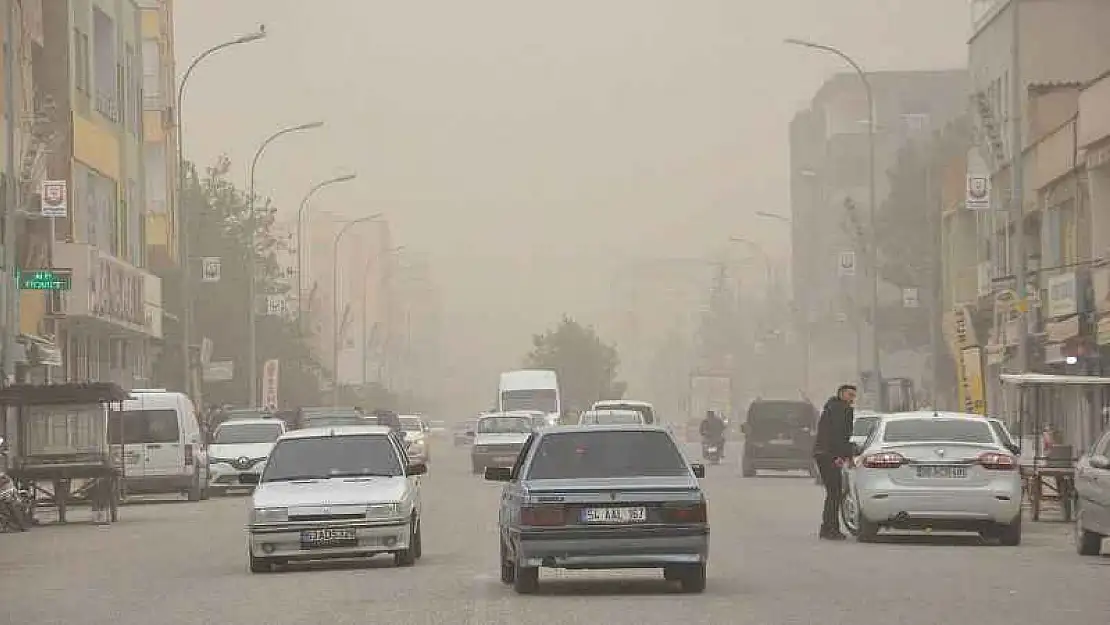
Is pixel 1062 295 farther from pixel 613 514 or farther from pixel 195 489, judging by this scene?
pixel 613 514

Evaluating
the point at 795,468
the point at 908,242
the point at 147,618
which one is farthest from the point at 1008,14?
the point at 147,618

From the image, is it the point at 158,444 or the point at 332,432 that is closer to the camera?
the point at 332,432

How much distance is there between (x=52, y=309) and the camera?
68500 millimetres

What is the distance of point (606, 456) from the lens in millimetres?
21750

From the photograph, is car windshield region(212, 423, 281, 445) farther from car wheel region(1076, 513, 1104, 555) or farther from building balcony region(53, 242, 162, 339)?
car wheel region(1076, 513, 1104, 555)

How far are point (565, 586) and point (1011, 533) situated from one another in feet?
28.6

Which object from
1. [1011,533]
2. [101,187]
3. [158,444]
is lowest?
[1011,533]

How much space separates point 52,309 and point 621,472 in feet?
161

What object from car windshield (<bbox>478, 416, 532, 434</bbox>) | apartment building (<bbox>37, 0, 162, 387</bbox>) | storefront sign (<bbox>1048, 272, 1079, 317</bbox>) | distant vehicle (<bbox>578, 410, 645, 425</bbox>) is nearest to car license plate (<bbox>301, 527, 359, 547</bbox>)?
storefront sign (<bbox>1048, 272, 1079, 317</bbox>)

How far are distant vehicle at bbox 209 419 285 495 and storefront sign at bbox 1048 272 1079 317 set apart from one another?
1784 cm

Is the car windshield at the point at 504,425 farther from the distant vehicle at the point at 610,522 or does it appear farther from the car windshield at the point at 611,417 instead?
the distant vehicle at the point at 610,522

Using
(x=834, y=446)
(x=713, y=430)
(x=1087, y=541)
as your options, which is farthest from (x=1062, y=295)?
(x=1087, y=541)

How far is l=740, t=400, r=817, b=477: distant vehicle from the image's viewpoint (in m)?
61.1

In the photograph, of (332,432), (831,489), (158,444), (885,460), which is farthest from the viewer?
(158,444)
